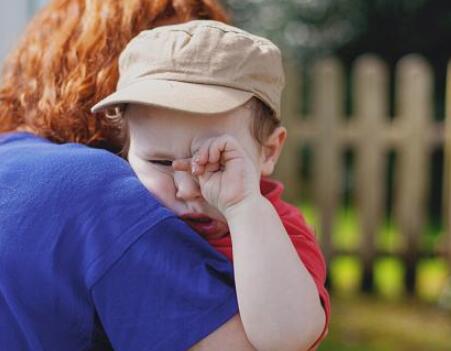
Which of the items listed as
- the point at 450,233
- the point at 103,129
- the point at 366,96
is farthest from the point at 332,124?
the point at 103,129

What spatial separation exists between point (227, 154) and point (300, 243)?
0.24 metres

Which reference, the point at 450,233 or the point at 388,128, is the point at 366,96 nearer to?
the point at 388,128

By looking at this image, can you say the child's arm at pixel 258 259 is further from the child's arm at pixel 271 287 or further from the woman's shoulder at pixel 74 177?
the woman's shoulder at pixel 74 177

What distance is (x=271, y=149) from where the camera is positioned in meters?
1.88

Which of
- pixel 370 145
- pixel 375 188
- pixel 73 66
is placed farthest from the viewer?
pixel 375 188

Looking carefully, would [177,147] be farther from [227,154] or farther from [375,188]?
[375,188]

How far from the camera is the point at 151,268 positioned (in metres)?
1.57

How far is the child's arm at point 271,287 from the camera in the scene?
5.08ft

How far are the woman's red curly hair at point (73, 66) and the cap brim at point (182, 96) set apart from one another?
25cm

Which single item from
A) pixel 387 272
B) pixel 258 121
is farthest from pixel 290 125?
pixel 258 121

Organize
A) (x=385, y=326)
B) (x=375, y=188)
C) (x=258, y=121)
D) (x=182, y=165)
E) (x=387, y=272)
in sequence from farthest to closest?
(x=387, y=272) < (x=375, y=188) < (x=385, y=326) < (x=258, y=121) < (x=182, y=165)

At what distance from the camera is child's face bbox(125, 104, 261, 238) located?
1.68m

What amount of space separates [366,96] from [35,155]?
547 cm

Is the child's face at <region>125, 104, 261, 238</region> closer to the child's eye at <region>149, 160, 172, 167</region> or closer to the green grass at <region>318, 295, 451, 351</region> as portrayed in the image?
the child's eye at <region>149, 160, 172, 167</region>
